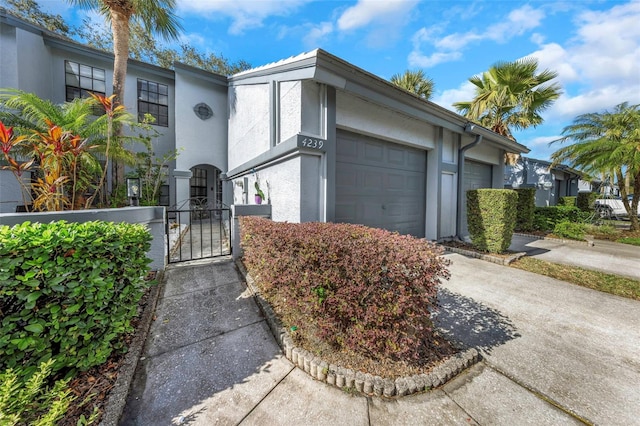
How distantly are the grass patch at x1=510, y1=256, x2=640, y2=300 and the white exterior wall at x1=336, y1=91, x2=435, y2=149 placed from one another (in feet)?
12.7

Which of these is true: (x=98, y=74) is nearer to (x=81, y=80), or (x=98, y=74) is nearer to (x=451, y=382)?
(x=81, y=80)

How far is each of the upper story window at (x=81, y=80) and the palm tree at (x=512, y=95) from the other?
16.3 m

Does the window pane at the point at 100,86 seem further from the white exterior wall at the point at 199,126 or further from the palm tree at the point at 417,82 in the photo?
the palm tree at the point at 417,82

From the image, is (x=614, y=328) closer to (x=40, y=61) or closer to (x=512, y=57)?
(x=512, y=57)

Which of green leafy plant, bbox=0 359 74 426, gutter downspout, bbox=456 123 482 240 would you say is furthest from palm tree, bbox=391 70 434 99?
green leafy plant, bbox=0 359 74 426

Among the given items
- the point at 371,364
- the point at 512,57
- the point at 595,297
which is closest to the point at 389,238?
the point at 371,364

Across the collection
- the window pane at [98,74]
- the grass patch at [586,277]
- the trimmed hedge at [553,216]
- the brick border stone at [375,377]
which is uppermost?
the window pane at [98,74]

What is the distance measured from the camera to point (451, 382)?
210cm

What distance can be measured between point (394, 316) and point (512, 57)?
11.8 metres

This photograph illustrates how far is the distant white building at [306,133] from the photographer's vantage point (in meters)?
4.43

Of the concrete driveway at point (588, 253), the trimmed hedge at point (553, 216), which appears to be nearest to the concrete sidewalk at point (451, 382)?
the concrete driveway at point (588, 253)

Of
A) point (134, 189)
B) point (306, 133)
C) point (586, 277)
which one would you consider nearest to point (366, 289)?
point (306, 133)

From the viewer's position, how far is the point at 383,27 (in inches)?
249

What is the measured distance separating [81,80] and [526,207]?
19068 millimetres
